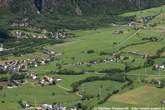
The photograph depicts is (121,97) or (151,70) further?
(151,70)

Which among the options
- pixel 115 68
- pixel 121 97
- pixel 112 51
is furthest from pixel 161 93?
pixel 112 51

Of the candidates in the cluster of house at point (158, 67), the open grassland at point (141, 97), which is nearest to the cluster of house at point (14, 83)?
the open grassland at point (141, 97)

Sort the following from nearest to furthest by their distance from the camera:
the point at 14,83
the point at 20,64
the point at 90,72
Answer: the point at 14,83 < the point at 90,72 < the point at 20,64

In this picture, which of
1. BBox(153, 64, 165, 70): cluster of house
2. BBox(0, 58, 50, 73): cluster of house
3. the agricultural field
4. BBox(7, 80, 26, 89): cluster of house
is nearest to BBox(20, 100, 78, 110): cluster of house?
the agricultural field

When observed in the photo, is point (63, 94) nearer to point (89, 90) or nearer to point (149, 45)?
point (89, 90)

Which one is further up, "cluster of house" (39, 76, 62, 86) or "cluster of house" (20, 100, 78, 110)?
"cluster of house" (39, 76, 62, 86)

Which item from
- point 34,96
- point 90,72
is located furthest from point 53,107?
point 90,72

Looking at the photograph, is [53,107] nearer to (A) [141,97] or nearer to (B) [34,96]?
(B) [34,96]

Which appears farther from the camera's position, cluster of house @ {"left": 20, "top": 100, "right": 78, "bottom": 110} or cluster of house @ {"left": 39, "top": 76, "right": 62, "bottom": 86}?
cluster of house @ {"left": 39, "top": 76, "right": 62, "bottom": 86}

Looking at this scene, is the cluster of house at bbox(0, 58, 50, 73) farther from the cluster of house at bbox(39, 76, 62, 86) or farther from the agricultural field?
the cluster of house at bbox(39, 76, 62, 86)
